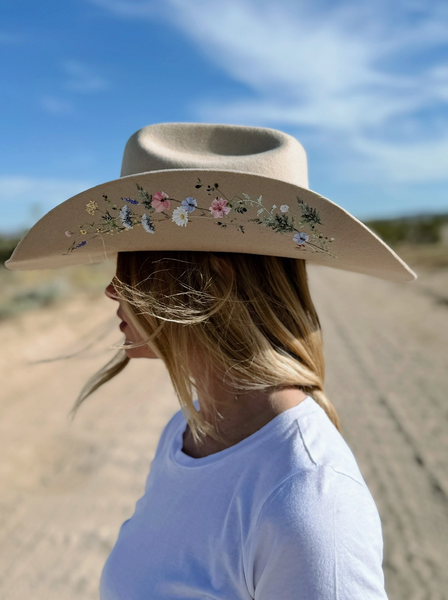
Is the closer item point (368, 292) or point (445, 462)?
point (445, 462)

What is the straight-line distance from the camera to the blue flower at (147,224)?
1.03 m

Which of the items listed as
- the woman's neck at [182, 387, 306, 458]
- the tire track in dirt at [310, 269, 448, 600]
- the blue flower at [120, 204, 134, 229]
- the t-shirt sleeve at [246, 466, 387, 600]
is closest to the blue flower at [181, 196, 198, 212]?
the blue flower at [120, 204, 134, 229]

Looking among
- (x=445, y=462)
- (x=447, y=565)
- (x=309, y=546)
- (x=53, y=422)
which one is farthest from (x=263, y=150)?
(x=53, y=422)

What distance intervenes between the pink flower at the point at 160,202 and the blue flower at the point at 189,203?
4cm

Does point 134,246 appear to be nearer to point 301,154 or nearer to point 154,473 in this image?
point 301,154

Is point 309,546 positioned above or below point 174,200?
below

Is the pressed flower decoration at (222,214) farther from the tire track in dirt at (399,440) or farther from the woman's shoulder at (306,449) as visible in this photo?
the tire track in dirt at (399,440)

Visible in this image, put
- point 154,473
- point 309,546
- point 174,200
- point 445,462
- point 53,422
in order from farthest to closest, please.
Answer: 1. point 53,422
2. point 445,462
3. point 154,473
4. point 174,200
5. point 309,546

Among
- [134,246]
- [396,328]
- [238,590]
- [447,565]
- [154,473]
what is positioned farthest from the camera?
[396,328]

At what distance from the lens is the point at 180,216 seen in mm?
1003

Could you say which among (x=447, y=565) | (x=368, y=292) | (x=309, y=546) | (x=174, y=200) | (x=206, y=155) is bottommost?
(x=368, y=292)

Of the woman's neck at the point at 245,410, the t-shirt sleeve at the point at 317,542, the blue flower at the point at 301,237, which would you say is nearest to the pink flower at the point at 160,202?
the blue flower at the point at 301,237

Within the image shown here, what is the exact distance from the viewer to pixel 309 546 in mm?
730

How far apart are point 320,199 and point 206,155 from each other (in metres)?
0.39
